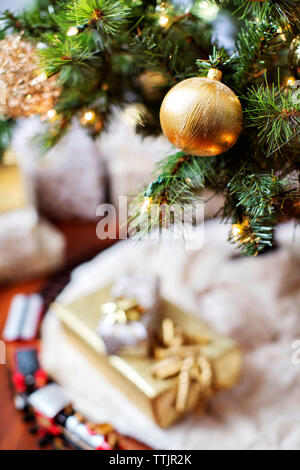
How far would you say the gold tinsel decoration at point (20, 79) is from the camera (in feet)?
1.66

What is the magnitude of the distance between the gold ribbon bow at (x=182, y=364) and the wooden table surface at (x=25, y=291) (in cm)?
16

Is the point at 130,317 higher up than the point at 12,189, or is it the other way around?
the point at 12,189

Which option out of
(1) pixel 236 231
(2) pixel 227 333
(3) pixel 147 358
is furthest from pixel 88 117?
(2) pixel 227 333

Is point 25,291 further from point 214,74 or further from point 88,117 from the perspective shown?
point 214,74

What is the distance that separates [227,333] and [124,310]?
0.31 metres

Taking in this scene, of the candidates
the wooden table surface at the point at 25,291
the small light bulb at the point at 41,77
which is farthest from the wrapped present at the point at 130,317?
the small light bulb at the point at 41,77

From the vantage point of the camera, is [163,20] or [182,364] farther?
[182,364]

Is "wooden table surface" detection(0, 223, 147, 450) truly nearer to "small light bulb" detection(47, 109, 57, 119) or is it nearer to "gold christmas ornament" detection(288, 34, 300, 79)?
"small light bulb" detection(47, 109, 57, 119)

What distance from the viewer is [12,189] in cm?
120

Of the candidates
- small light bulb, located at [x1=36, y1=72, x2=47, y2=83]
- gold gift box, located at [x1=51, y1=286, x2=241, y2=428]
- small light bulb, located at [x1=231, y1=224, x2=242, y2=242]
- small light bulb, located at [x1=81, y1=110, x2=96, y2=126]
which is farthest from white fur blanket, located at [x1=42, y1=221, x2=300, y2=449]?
small light bulb, located at [x1=36, y1=72, x2=47, y2=83]

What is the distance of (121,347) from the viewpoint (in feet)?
2.44

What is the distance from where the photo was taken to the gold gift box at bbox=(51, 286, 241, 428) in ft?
2.34

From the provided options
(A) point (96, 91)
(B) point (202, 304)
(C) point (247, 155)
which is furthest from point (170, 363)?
(A) point (96, 91)

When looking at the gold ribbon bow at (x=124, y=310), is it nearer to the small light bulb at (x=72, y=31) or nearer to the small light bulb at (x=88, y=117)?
the small light bulb at (x=88, y=117)
